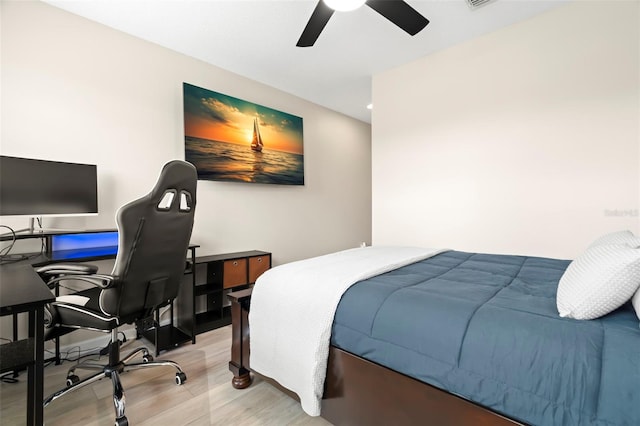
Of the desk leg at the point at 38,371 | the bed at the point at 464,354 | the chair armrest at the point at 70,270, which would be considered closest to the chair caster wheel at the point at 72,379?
the chair armrest at the point at 70,270

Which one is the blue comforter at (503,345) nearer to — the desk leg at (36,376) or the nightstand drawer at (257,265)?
the desk leg at (36,376)

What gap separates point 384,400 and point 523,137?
8.14ft

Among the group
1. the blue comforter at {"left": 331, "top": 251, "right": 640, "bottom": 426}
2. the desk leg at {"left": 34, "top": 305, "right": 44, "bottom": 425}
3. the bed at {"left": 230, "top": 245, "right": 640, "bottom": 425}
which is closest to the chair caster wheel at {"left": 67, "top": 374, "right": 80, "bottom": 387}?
the desk leg at {"left": 34, "top": 305, "right": 44, "bottom": 425}

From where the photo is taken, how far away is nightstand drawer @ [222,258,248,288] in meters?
2.86

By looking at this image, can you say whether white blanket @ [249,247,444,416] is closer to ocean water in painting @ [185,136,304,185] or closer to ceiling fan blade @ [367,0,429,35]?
ceiling fan blade @ [367,0,429,35]

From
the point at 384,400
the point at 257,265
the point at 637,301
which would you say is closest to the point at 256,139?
the point at 257,265

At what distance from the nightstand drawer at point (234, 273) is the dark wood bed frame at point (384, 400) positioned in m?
1.48

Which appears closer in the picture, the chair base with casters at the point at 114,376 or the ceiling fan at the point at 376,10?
the chair base with casters at the point at 114,376

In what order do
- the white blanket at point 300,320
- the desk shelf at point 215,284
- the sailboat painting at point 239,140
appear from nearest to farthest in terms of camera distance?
the white blanket at point 300,320, the desk shelf at point 215,284, the sailboat painting at point 239,140

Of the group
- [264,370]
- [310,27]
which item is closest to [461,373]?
[264,370]

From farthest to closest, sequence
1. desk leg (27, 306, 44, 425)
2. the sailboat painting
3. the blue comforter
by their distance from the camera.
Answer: the sailboat painting
desk leg (27, 306, 44, 425)
the blue comforter

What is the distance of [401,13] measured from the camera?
1.96 m

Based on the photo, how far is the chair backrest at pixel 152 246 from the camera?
4.98ft

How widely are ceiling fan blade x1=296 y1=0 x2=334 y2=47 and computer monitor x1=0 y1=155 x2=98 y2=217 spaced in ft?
6.13
